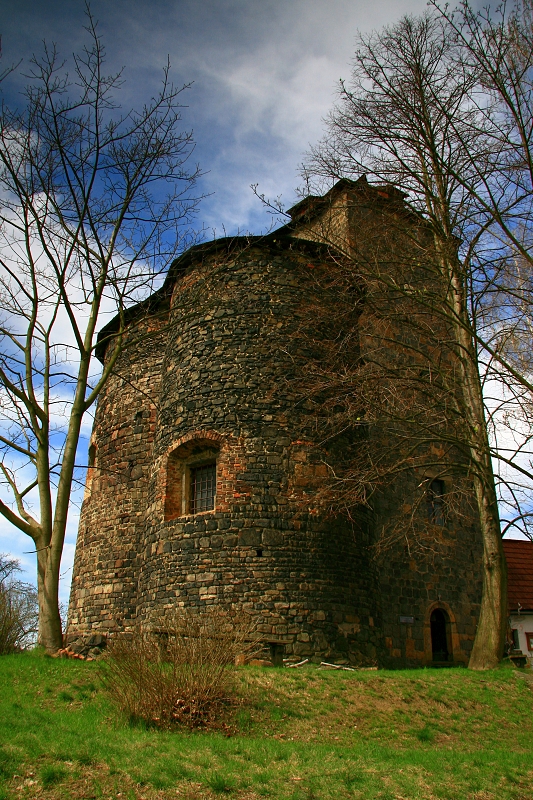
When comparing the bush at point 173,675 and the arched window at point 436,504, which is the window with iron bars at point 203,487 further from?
the arched window at point 436,504

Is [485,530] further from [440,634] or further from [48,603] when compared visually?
[48,603]

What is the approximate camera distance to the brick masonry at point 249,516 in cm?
1062

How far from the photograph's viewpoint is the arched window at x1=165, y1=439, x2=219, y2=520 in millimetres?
11914

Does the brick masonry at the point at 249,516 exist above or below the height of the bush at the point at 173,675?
above

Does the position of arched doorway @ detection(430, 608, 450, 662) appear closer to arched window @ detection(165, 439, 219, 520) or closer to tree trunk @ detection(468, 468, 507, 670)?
tree trunk @ detection(468, 468, 507, 670)

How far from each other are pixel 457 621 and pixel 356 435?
486cm

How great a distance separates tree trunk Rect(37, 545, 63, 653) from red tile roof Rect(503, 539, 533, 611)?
12.7 metres

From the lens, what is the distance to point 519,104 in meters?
9.40

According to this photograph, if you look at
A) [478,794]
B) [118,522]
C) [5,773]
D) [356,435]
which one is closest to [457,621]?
[356,435]

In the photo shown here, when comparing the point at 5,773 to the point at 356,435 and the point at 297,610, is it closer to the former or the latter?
the point at 297,610

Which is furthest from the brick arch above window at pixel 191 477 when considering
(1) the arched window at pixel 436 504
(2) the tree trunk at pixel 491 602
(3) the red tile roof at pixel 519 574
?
(3) the red tile roof at pixel 519 574

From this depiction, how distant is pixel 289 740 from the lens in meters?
6.69

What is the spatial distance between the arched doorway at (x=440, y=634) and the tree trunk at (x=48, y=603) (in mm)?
7730

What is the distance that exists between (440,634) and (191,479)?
6373mm
